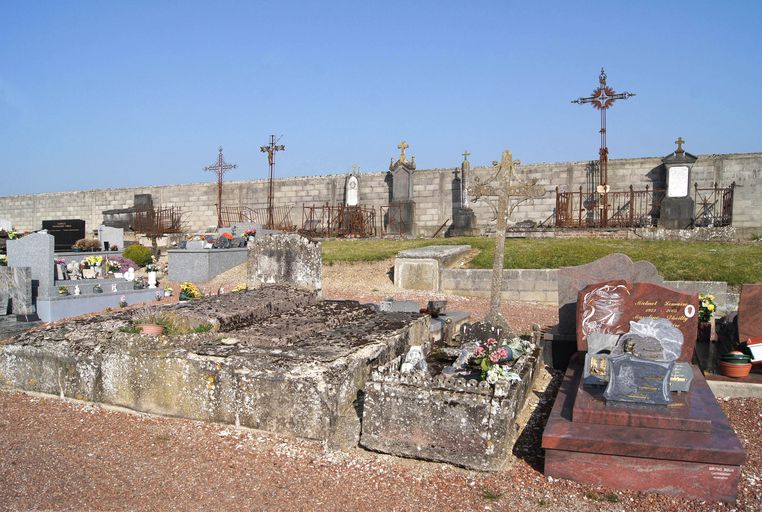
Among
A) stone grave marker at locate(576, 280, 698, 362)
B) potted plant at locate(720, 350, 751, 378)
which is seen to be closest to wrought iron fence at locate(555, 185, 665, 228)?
stone grave marker at locate(576, 280, 698, 362)

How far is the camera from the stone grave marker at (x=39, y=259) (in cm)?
1272

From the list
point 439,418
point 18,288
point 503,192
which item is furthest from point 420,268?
point 439,418

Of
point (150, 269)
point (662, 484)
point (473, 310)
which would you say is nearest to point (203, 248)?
point (150, 269)

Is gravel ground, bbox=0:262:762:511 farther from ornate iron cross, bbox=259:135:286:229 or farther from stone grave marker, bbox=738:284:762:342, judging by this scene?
ornate iron cross, bbox=259:135:286:229

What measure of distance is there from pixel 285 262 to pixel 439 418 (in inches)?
198

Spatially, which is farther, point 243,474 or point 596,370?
point 596,370

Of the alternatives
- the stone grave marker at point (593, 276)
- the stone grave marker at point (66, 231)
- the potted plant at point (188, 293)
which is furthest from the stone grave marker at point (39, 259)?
the stone grave marker at point (593, 276)

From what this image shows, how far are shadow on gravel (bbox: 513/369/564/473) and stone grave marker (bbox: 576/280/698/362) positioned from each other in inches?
40.7

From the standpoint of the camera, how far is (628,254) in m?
15.5

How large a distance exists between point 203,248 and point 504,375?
14.1m

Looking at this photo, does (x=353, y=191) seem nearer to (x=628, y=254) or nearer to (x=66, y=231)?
(x=66, y=231)

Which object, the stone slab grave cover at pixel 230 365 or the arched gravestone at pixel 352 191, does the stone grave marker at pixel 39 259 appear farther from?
the arched gravestone at pixel 352 191

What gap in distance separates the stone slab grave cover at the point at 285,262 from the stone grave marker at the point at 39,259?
5.76 meters

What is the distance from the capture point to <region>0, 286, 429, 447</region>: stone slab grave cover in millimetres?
5473
